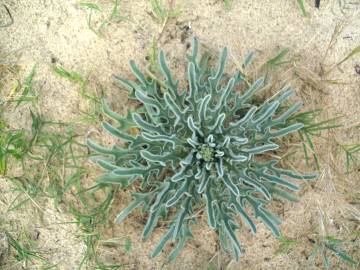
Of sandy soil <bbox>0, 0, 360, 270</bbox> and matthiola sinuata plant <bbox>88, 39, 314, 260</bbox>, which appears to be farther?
sandy soil <bbox>0, 0, 360, 270</bbox>

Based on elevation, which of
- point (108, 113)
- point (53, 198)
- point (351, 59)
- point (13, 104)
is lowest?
point (53, 198)

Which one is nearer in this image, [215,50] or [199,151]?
[199,151]

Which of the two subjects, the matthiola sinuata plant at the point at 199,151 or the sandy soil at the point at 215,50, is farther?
the sandy soil at the point at 215,50

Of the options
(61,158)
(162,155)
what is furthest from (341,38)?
(61,158)

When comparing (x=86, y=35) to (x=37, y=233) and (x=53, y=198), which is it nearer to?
(x=53, y=198)
